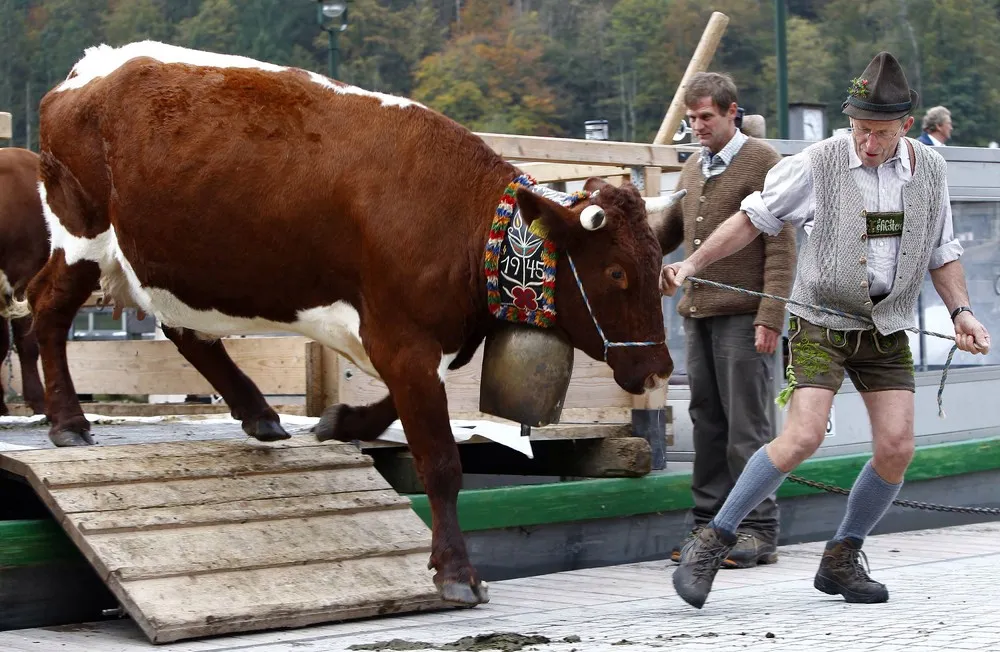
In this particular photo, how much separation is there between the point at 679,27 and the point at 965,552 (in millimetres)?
52568

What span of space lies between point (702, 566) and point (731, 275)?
1.75 metres

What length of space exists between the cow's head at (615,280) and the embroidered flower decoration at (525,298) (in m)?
0.10

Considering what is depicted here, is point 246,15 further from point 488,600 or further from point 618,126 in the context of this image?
point 488,600

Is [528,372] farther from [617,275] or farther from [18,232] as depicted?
[18,232]

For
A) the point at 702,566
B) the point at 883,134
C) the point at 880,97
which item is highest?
the point at 880,97

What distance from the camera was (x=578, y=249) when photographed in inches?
227

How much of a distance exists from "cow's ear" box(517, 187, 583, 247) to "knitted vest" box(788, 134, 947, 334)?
3.08ft

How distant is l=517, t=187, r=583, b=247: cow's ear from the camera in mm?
5641

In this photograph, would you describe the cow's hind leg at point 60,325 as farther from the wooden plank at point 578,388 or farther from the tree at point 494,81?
the tree at point 494,81

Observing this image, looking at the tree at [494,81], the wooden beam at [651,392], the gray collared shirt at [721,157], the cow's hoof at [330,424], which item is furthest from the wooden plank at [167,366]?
the tree at [494,81]

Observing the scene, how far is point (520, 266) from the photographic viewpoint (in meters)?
5.77

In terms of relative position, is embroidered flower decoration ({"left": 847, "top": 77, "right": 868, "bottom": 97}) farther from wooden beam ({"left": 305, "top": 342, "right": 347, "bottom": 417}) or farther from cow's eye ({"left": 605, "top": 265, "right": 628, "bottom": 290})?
wooden beam ({"left": 305, "top": 342, "right": 347, "bottom": 417})

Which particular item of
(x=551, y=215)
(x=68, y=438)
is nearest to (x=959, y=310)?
(x=551, y=215)

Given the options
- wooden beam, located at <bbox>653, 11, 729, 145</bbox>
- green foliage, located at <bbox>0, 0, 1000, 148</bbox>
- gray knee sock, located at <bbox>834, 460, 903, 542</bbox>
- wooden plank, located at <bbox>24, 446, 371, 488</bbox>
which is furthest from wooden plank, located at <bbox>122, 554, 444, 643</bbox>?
green foliage, located at <bbox>0, 0, 1000, 148</bbox>
